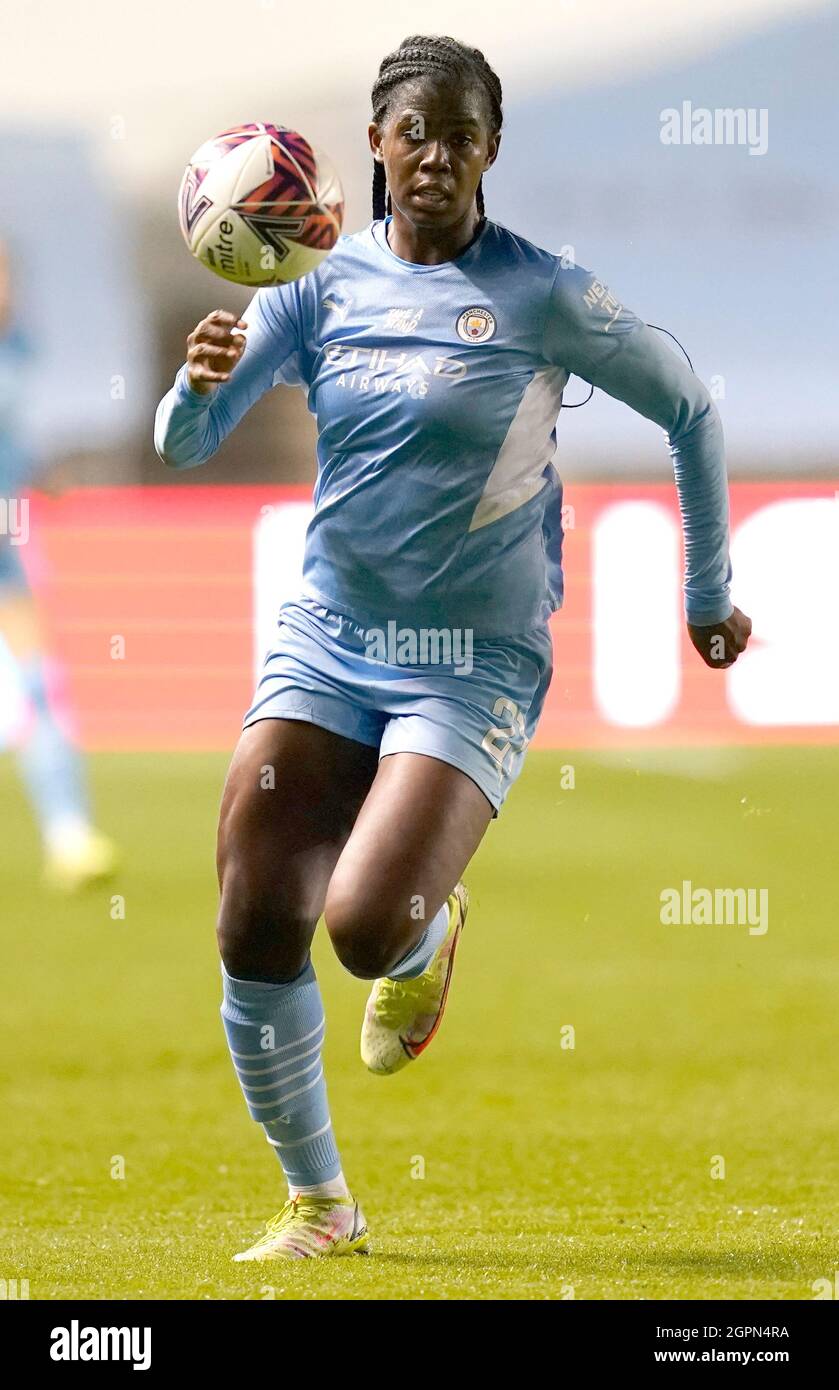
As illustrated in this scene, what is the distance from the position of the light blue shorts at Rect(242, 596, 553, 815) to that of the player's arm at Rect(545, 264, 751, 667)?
1.26ft

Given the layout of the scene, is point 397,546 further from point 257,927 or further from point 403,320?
point 257,927

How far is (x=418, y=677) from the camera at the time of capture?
3.55 m

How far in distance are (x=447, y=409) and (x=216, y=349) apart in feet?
1.45

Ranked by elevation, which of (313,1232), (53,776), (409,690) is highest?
(53,776)

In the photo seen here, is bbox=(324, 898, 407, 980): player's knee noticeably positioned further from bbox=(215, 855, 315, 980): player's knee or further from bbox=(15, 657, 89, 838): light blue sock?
bbox=(15, 657, 89, 838): light blue sock

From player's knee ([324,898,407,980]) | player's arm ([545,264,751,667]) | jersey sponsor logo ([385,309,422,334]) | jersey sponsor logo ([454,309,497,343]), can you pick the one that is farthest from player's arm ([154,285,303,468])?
player's knee ([324,898,407,980])

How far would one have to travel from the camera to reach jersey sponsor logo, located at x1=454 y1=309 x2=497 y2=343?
3.49 metres

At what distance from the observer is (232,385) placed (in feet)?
12.0

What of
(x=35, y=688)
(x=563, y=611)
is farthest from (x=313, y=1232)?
(x=563, y=611)

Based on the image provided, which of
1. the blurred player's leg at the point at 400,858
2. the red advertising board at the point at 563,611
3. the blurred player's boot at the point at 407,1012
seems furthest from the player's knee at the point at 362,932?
the red advertising board at the point at 563,611

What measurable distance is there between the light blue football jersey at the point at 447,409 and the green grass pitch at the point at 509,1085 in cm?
132

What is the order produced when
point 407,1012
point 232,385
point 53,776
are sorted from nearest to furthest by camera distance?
point 232,385, point 407,1012, point 53,776

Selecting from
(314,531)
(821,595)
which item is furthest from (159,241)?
(314,531)

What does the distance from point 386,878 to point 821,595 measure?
714cm
